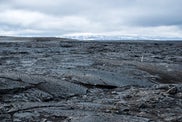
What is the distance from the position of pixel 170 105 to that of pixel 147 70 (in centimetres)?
451

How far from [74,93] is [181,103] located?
80.1 inches

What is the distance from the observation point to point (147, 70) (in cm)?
1058

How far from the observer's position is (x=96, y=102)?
253 inches

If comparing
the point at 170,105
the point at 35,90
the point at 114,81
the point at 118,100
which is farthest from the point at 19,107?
the point at 114,81

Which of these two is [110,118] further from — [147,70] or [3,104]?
[147,70]

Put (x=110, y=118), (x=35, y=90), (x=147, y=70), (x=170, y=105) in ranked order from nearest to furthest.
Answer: (x=110, y=118) → (x=170, y=105) → (x=35, y=90) → (x=147, y=70)

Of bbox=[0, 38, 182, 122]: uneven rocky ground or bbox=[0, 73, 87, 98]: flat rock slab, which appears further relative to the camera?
bbox=[0, 73, 87, 98]: flat rock slab

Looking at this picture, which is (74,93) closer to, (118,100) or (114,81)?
(118,100)

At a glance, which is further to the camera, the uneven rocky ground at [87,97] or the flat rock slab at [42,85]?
the flat rock slab at [42,85]

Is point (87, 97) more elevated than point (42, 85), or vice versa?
point (42, 85)

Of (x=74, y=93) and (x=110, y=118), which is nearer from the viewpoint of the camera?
(x=110, y=118)

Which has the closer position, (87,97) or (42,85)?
(87,97)

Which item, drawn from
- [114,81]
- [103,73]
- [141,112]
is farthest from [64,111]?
[103,73]

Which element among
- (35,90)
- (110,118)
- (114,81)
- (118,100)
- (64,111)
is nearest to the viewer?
(110,118)
